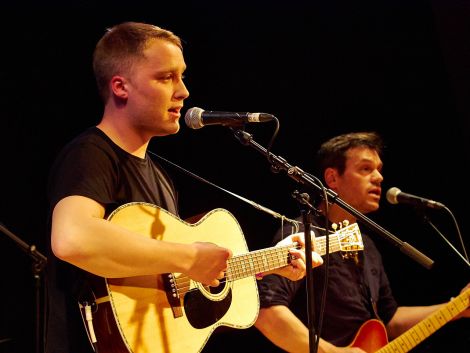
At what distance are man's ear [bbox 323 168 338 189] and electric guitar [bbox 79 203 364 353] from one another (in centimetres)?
Result: 143

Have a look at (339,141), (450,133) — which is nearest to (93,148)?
(339,141)

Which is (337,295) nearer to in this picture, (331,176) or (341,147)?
(331,176)

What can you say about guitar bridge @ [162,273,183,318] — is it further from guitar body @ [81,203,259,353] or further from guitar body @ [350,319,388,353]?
guitar body @ [350,319,388,353]

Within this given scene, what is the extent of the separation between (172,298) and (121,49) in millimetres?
1133

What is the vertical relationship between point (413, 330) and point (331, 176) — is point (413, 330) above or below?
below

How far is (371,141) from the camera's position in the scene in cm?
430

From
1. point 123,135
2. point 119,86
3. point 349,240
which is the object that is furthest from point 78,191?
point 349,240

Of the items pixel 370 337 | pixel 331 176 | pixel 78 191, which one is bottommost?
pixel 370 337

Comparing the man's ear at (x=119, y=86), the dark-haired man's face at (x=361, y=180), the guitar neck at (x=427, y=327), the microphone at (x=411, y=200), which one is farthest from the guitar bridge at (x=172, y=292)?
the dark-haired man's face at (x=361, y=180)

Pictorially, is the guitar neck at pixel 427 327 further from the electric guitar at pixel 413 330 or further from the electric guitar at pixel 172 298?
the electric guitar at pixel 172 298

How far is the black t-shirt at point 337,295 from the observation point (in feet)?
11.3

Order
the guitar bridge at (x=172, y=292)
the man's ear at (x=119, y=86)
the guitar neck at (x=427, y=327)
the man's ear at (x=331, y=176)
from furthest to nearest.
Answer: the man's ear at (x=331, y=176) → the guitar neck at (x=427, y=327) → the man's ear at (x=119, y=86) → the guitar bridge at (x=172, y=292)

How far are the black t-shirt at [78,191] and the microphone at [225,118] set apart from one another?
1.14 ft

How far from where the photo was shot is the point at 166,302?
2230mm
